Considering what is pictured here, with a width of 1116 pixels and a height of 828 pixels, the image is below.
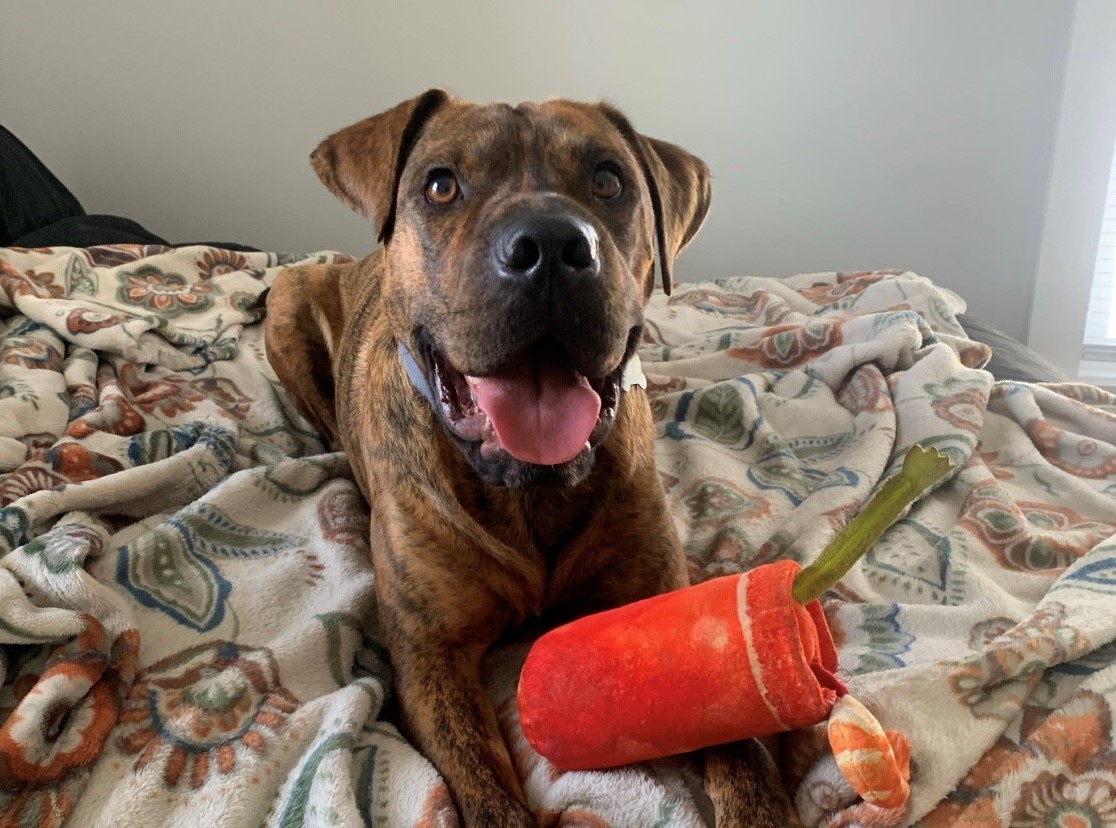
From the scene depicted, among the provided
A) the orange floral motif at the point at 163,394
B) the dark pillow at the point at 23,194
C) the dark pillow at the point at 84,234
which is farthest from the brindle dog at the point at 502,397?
the dark pillow at the point at 23,194

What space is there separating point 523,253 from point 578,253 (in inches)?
3.1

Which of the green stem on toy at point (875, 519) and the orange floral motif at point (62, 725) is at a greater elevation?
the green stem on toy at point (875, 519)

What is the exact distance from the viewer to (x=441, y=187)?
4.89 ft

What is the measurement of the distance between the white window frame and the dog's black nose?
3.45m

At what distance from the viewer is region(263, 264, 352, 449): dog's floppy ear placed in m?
2.50

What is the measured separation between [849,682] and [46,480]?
1671 millimetres

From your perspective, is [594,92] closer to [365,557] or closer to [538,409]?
[365,557]

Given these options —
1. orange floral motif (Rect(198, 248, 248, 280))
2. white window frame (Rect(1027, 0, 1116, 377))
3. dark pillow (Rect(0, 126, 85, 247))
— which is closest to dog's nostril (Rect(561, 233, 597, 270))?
orange floral motif (Rect(198, 248, 248, 280))

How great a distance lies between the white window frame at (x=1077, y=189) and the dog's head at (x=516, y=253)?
2869 millimetres

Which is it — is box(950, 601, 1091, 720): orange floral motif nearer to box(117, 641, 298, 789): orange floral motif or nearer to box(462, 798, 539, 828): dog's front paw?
box(462, 798, 539, 828): dog's front paw

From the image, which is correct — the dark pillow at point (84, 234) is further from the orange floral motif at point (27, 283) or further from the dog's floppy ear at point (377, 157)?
the dog's floppy ear at point (377, 157)

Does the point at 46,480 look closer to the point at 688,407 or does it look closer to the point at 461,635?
the point at 461,635

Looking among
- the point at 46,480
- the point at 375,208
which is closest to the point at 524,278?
the point at 375,208

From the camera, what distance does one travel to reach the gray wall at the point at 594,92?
3717 millimetres
